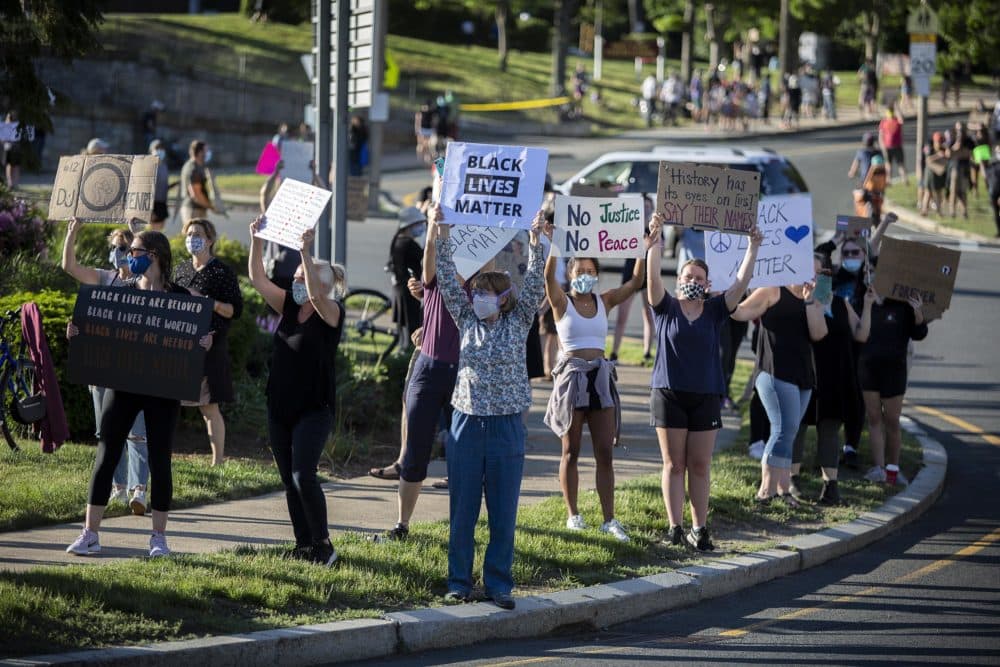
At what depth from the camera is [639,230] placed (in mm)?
9391

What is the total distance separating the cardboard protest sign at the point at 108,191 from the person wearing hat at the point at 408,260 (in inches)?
104

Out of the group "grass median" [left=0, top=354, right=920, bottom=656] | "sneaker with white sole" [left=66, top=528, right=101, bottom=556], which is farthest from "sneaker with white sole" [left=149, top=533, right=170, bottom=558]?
"sneaker with white sole" [left=66, top=528, right=101, bottom=556]

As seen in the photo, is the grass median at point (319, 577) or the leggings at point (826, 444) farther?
the leggings at point (826, 444)

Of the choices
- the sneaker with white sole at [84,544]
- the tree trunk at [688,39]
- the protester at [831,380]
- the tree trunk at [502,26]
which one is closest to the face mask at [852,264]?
the protester at [831,380]

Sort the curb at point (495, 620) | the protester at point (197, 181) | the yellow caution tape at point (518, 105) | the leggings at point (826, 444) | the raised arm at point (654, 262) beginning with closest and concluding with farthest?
the curb at point (495, 620)
the raised arm at point (654, 262)
the leggings at point (826, 444)
the protester at point (197, 181)
the yellow caution tape at point (518, 105)

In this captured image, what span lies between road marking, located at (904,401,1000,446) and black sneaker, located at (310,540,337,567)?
7707 mm

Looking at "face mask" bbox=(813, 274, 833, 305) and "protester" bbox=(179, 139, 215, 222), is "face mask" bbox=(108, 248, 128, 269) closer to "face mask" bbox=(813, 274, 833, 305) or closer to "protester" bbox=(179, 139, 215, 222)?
"face mask" bbox=(813, 274, 833, 305)

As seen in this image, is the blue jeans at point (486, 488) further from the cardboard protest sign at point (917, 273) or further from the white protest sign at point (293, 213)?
the cardboard protest sign at point (917, 273)

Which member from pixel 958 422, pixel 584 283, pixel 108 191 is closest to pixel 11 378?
pixel 108 191

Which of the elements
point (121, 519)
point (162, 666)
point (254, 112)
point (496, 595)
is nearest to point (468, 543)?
point (496, 595)

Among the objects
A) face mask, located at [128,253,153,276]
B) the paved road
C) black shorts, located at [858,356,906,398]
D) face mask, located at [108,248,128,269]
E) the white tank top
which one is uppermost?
face mask, located at [108,248,128,269]

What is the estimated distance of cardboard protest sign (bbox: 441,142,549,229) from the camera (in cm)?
827

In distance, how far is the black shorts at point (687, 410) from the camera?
9016 millimetres

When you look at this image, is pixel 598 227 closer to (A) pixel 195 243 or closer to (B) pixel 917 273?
(A) pixel 195 243
